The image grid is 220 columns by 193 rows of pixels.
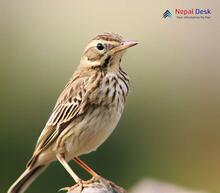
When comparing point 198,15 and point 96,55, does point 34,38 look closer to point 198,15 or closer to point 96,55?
point 96,55

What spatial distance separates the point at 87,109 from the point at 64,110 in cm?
14

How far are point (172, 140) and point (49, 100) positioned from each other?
0.70 metres

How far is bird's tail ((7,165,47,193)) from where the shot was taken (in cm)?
370

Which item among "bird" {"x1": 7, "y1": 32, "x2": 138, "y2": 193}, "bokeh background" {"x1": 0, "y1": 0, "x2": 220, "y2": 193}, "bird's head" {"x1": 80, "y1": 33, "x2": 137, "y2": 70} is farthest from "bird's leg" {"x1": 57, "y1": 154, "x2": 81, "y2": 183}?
"bird's head" {"x1": 80, "y1": 33, "x2": 137, "y2": 70}

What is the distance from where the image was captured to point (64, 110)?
11.9 ft

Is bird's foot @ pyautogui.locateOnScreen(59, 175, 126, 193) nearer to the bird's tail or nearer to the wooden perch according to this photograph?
the wooden perch

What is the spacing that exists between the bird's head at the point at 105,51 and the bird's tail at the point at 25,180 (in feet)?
1.86

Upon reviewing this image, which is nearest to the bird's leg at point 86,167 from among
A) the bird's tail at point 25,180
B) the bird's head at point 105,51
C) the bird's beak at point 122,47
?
the bird's tail at point 25,180

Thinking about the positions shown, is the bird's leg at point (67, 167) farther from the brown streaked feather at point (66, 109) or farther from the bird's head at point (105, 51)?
the bird's head at point (105, 51)

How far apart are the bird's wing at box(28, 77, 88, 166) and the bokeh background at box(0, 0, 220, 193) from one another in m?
0.28

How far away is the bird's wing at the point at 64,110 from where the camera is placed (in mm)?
3576

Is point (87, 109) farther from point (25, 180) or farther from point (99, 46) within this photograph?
point (25, 180)

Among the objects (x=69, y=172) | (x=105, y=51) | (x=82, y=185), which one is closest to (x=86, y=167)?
(x=69, y=172)

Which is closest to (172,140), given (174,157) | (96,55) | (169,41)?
(174,157)
